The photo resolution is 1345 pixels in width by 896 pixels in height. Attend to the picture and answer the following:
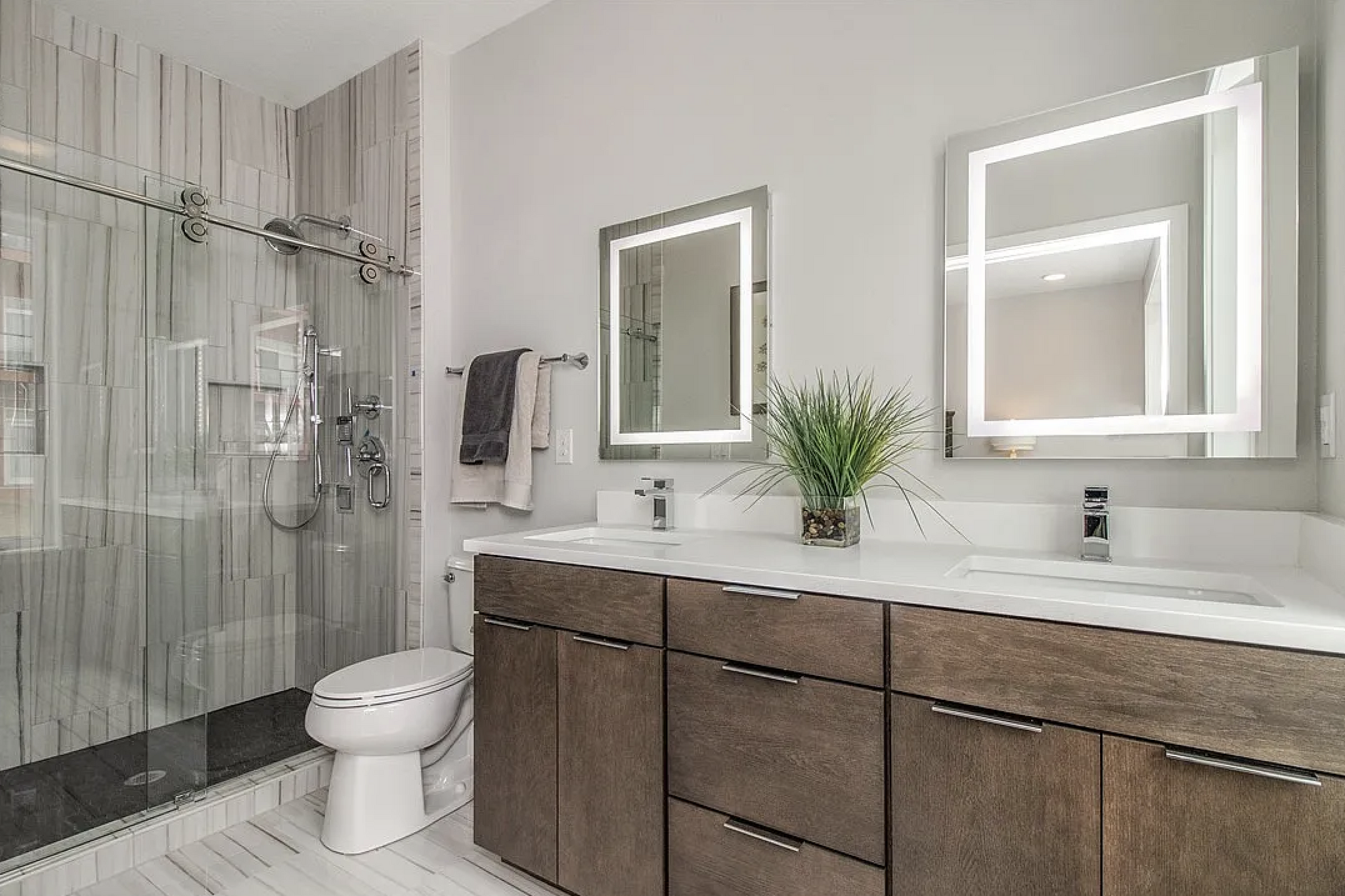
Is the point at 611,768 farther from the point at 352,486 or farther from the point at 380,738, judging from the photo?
the point at 352,486

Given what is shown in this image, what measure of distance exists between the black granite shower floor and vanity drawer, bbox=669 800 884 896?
5.03ft

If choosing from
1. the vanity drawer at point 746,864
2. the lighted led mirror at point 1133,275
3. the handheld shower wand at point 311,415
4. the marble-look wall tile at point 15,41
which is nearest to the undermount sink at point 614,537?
the vanity drawer at point 746,864

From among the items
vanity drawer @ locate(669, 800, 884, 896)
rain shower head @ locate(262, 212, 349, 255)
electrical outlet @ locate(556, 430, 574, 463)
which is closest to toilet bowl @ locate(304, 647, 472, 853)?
electrical outlet @ locate(556, 430, 574, 463)

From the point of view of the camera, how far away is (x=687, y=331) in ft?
6.70

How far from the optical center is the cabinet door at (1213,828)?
0.88 meters

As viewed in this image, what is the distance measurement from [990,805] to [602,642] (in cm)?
79

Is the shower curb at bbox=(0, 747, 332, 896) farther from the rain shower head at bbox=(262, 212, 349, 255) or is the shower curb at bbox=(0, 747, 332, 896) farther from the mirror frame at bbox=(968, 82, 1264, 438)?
the mirror frame at bbox=(968, 82, 1264, 438)

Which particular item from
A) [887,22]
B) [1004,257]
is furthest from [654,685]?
[887,22]

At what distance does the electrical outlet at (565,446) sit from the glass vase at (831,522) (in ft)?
3.03

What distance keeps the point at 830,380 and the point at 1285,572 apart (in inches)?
37.8

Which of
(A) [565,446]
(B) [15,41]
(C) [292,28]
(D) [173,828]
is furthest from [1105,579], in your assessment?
(B) [15,41]

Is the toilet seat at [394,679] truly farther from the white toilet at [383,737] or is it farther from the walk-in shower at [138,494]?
the walk-in shower at [138,494]

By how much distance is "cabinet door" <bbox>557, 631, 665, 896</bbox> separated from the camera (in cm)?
145

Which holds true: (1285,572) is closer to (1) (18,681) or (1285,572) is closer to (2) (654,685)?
(2) (654,685)
